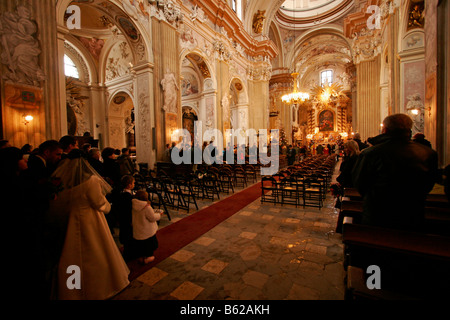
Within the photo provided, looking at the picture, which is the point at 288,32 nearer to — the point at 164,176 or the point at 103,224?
the point at 164,176

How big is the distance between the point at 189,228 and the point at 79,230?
2.32 meters

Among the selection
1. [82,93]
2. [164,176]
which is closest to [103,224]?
[164,176]

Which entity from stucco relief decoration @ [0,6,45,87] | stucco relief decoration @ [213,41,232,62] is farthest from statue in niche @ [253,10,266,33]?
stucco relief decoration @ [0,6,45,87]

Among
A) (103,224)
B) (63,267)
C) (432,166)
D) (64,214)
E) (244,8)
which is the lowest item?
(63,267)

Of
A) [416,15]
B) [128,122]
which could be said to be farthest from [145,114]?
[416,15]

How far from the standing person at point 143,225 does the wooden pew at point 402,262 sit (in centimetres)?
224

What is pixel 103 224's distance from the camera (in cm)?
217

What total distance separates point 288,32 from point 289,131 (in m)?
11.1

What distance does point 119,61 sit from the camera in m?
13.4

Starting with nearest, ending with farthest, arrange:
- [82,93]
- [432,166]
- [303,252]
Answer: [432,166] → [303,252] → [82,93]

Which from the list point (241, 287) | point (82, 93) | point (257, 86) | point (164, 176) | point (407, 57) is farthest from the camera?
point (257, 86)

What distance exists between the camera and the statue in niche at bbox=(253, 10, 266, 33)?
687 inches

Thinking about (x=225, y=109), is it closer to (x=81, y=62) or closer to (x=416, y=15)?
(x=81, y=62)

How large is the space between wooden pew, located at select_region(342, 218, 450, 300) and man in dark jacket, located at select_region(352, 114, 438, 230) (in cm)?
15
